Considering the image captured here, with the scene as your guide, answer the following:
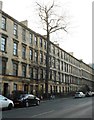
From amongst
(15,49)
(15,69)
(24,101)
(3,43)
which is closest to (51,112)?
(24,101)

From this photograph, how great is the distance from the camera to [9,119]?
1617cm

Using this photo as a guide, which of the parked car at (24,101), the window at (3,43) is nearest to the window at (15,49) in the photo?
the window at (3,43)

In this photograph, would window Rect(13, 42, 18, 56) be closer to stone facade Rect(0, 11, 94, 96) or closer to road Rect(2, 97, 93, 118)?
stone facade Rect(0, 11, 94, 96)

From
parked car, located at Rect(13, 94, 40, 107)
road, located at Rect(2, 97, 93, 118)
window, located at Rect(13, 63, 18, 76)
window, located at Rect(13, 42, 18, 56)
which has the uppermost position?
window, located at Rect(13, 42, 18, 56)

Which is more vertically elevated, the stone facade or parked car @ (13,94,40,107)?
the stone facade

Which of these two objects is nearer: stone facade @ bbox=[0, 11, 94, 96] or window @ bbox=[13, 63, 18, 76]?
stone facade @ bbox=[0, 11, 94, 96]

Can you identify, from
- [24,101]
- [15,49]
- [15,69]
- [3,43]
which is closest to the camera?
[24,101]

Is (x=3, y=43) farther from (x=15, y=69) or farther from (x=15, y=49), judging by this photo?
(x=15, y=69)

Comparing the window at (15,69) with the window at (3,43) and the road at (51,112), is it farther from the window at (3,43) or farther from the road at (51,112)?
the road at (51,112)

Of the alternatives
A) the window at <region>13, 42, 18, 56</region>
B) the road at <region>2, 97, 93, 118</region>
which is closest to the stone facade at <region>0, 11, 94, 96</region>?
the window at <region>13, 42, 18, 56</region>

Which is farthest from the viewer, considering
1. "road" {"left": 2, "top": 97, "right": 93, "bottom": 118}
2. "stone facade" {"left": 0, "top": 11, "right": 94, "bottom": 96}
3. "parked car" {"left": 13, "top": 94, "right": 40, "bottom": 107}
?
"stone facade" {"left": 0, "top": 11, "right": 94, "bottom": 96}

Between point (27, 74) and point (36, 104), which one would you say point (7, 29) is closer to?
point (27, 74)

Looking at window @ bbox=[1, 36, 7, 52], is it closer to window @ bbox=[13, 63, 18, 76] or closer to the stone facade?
the stone facade

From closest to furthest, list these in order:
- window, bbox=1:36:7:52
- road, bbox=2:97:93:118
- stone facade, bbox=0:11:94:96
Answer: road, bbox=2:97:93:118, window, bbox=1:36:7:52, stone facade, bbox=0:11:94:96
